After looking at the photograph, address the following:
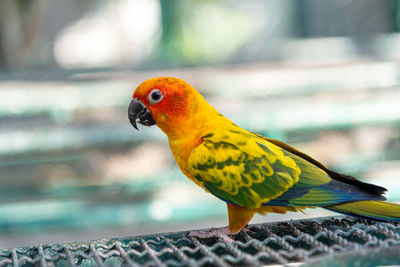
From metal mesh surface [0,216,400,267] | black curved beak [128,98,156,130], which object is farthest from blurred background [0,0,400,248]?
metal mesh surface [0,216,400,267]

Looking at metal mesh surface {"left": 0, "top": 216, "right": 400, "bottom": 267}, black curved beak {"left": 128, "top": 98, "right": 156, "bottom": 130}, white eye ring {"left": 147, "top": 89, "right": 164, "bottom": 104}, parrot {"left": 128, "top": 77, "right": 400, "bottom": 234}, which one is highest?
white eye ring {"left": 147, "top": 89, "right": 164, "bottom": 104}

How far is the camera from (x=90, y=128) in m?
3.61

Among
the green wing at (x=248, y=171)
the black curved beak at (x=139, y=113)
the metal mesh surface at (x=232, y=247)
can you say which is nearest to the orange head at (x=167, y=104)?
the black curved beak at (x=139, y=113)

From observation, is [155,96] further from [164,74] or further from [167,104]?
[164,74]

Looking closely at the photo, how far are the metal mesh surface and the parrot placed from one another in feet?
0.17

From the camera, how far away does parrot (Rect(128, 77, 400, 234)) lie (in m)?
1.20

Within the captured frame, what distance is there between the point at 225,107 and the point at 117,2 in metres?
1.32

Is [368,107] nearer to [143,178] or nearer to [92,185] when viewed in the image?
[143,178]

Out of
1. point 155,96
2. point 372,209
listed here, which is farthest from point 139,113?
point 372,209

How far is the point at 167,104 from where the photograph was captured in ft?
4.44

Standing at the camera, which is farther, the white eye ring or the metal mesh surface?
the white eye ring

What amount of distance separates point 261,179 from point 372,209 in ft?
0.92

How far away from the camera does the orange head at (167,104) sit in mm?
1351

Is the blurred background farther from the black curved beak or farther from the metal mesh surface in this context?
the metal mesh surface
